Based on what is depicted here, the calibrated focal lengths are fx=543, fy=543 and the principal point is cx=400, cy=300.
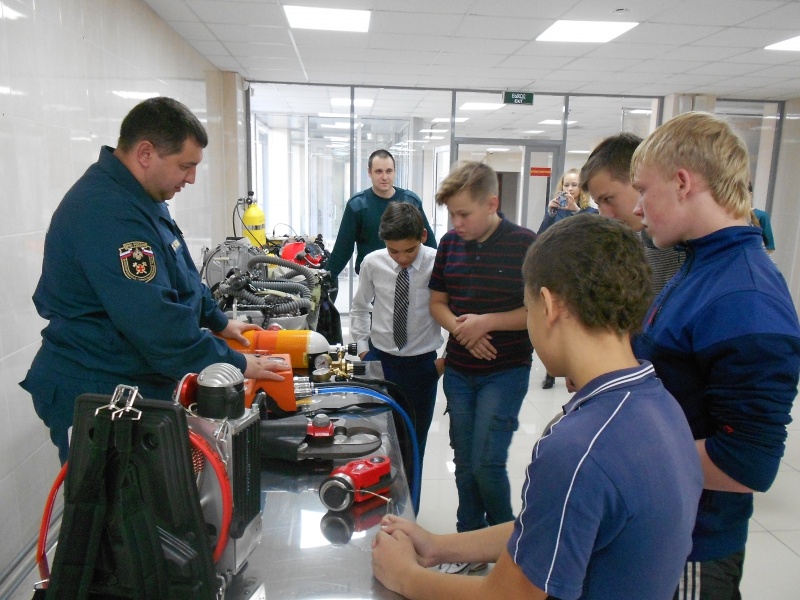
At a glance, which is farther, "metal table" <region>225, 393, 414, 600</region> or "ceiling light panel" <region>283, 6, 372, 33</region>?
"ceiling light panel" <region>283, 6, 372, 33</region>

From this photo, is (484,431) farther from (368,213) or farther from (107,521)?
(368,213)

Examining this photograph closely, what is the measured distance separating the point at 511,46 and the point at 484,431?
11.9ft

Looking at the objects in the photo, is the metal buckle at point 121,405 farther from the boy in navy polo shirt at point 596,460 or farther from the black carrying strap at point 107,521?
the boy in navy polo shirt at point 596,460

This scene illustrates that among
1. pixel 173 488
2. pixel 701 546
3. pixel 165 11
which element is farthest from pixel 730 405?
pixel 165 11

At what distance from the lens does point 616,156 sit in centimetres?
147

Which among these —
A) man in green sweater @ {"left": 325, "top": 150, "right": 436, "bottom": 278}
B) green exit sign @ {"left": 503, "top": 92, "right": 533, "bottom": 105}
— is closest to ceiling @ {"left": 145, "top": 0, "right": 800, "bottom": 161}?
green exit sign @ {"left": 503, "top": 92, "right": 533, "bottom": 105}

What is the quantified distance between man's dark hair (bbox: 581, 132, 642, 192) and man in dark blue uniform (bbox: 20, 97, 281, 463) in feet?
3.47

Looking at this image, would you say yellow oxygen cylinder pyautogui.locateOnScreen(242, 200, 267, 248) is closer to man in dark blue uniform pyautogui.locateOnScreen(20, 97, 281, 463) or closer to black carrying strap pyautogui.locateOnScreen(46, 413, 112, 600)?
man in dark blue uniform pyautogui.locateOnScreen(20, 97, 281, 463)

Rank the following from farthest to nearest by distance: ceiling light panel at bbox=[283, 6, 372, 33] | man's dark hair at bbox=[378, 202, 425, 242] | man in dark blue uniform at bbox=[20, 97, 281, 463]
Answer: ceiling light panel at bbox=[283, 6, 372, 33], man's dark hair at bbox=[378, 202, 425, 242], man in dark blue uniform at bbox=[20, 97, 281, 463]

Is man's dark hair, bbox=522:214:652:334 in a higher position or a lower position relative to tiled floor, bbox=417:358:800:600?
higher

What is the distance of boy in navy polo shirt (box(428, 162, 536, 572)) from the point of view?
1932 mm

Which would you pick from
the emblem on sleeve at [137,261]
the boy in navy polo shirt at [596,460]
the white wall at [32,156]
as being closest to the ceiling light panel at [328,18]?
the white wall at [32,156]

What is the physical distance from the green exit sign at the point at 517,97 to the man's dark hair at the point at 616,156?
540 cm

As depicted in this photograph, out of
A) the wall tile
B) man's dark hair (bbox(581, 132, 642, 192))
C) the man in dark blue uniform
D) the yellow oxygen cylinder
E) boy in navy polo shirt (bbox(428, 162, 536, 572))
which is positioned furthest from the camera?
the yellow oxygen cylinder
